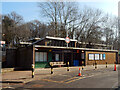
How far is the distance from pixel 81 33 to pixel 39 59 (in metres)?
23.8

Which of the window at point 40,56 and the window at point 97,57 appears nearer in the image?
the window at point 40,56

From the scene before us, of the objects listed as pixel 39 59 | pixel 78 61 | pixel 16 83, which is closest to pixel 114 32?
pixel 78 61

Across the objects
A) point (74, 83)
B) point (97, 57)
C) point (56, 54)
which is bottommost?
point (74, 83)

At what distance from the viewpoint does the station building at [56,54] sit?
20714mm

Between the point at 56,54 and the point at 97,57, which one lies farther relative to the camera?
the point at 97,57

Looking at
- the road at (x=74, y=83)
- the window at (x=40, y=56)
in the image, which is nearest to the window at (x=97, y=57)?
the window at (x=40, y=56)

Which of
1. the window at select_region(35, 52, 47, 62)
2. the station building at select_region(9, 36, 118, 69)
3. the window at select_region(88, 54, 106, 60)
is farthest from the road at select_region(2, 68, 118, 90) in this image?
the window at select_region(88, 54, 106, 60)

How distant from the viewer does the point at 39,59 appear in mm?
21219

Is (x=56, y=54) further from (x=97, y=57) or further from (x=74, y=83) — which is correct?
(x=74, y=83)

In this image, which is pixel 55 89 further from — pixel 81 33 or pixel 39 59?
pixel 81 33

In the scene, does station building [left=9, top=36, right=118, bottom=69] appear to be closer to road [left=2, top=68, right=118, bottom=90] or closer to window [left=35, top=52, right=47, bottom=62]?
window [left=35, top=52, right=47, bottom=62]

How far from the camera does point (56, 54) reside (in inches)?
917

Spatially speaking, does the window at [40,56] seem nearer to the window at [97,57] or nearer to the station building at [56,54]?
the station building at [56,54]

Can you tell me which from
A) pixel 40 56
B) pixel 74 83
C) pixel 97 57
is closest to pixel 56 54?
pixel 40 56
